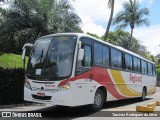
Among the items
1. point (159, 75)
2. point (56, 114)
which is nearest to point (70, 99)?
point (56, 114)

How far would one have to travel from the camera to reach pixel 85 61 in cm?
1262

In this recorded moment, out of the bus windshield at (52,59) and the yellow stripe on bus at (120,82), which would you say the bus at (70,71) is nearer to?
the bus windshield at (52,59)

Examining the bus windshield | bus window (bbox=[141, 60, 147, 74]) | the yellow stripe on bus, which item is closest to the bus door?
the bus windshield

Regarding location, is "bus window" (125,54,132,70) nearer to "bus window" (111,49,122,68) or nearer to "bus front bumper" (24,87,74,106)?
"bus window" (111,49,122,68)

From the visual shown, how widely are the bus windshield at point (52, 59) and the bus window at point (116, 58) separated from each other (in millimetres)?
3759

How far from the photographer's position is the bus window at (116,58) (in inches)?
610

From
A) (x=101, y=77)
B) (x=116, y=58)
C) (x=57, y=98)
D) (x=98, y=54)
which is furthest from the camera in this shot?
(x=116, y=58)

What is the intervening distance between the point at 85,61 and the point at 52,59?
1.37 metres

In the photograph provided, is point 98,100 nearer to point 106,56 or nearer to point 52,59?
point 106,56

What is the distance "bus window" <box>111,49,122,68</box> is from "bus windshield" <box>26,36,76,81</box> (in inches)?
148

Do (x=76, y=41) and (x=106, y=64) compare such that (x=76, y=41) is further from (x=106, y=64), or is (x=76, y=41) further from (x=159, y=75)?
(x=159, y=75)

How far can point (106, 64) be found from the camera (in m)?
14.7

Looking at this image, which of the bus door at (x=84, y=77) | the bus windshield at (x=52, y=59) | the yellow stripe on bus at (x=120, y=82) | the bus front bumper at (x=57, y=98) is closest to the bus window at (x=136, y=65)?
the yellow stripe on bus at (x=120, y=82)

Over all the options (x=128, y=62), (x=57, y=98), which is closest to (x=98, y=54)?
(x=57, y=98)
